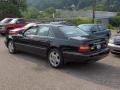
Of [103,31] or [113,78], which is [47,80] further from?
[103,31]

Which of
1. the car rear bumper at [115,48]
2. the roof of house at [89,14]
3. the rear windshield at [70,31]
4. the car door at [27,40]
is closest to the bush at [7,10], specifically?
the car door at [27,40]

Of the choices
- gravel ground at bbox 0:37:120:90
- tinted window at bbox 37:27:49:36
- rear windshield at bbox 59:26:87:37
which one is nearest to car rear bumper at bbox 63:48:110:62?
gravel ground at bbox 0:37:120:90

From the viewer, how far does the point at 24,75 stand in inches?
277

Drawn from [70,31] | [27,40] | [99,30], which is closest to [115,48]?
[70,31]

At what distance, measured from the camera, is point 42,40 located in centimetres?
838

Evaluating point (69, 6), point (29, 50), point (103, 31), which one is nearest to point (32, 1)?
point (69, 6)

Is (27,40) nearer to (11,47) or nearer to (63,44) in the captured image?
(11,47)

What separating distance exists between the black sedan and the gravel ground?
0.41 meters

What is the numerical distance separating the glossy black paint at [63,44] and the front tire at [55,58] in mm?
134

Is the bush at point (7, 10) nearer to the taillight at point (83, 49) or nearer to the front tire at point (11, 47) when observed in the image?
the front tire at point (11, 47)

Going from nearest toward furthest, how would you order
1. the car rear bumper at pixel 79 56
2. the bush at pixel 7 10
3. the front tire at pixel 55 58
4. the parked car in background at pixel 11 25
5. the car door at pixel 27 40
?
the car rear bumper at pixel 79 56 → the front tire at pixel 55 58 → the car door at pixel 27 40 → the parked car in background at pixel 11 25 → the bush at pixel 7 10

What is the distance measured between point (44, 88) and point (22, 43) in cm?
378

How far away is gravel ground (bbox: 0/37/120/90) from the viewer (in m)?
6.08

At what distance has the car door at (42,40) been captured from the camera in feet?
27.0
